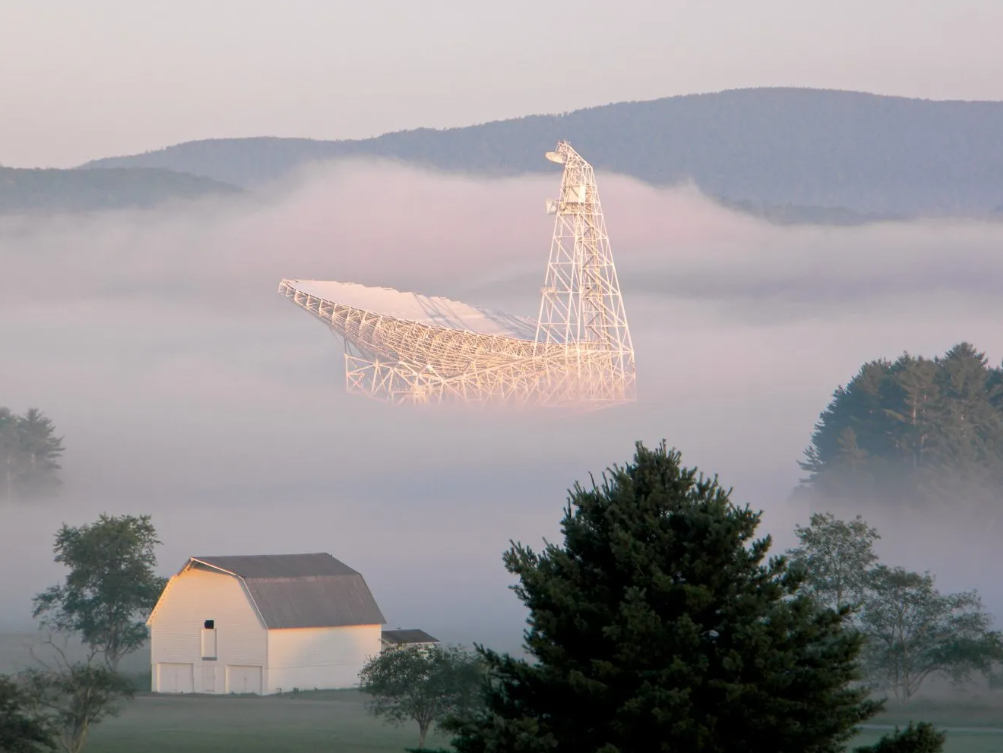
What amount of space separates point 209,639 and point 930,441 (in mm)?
87771

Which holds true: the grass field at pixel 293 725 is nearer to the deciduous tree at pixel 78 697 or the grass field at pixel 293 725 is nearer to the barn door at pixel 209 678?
the barn door at pixel 209 678

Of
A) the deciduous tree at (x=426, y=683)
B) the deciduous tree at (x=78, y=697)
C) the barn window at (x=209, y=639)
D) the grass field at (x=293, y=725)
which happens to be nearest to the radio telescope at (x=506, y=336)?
the barn window at (x=209, y=639)

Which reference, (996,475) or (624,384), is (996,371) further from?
(624,384)

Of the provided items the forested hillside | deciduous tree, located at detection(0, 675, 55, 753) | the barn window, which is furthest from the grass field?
the forested hillside

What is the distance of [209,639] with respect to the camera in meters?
78.6

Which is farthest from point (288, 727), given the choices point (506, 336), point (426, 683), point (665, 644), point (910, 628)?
point (506, 336)

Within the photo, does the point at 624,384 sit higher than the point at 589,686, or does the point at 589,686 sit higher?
the point at 624,384

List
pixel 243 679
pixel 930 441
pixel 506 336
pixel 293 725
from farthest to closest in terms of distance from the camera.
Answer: pixel 930 441 < pixel 506 336 < pixel 243 679 < pixel 293 725

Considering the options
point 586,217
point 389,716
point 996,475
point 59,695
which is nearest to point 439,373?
point 586,217

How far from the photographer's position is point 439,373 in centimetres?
12381

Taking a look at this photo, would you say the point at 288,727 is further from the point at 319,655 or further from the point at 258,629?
the point at 319,655

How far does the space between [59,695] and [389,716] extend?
1221 centimetres

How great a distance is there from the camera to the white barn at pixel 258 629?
252 feet

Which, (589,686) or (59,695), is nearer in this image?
(589,686)
